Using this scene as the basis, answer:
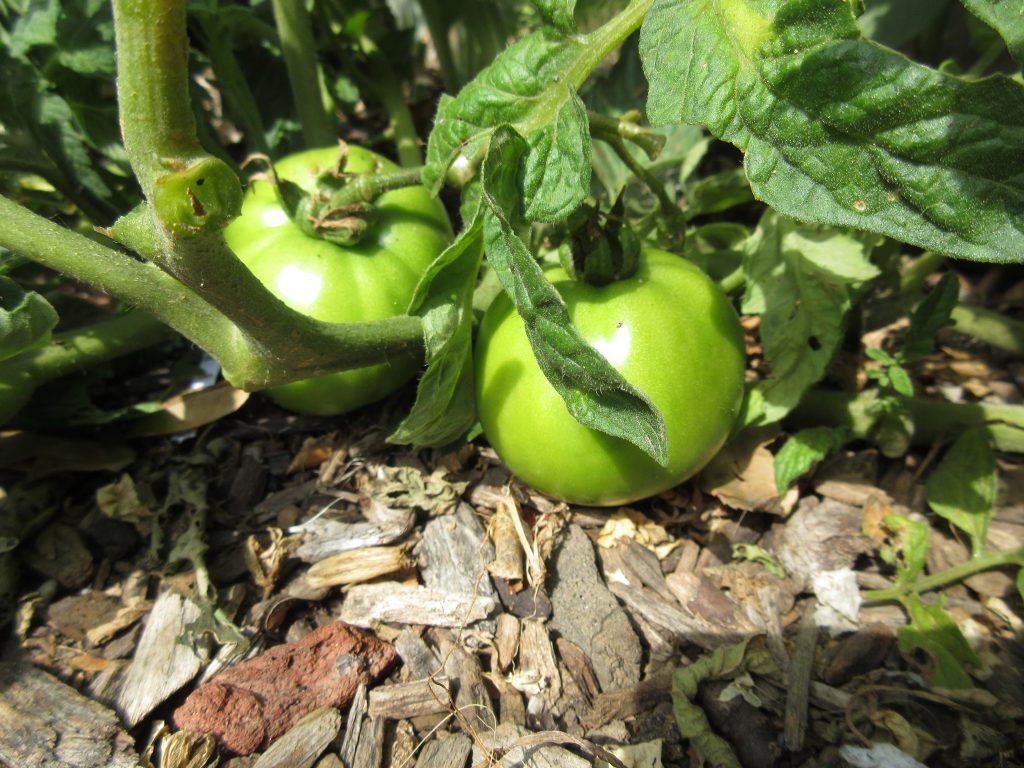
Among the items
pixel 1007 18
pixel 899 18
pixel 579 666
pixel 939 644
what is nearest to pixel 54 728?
Result: pixel 579 666

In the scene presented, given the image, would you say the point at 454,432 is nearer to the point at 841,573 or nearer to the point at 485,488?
the point at 485,488

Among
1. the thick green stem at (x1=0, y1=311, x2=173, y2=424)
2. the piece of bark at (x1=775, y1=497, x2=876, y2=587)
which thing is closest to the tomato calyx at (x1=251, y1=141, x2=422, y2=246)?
the thick green stem at (x1=0, y1=311, x2=173, y2=424)

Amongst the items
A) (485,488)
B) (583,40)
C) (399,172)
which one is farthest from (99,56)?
(485,488)

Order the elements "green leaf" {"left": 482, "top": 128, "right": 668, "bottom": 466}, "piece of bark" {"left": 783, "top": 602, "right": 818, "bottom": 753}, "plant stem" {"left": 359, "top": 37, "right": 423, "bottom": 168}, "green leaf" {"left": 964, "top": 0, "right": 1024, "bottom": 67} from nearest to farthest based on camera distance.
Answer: "green leaf" {"left": 964, "top": 0, "right": 1024, "bottom": 67}
"green leaf" {"left": 482, "top": 128, "right": 668, "bottom": 466}
"piece of bark" {"left": 783, "top": 602, "right": 818, "bottom": 753}
"plant stem" {"left": 359, "top": 37, "right": 423, "bottom": 168}

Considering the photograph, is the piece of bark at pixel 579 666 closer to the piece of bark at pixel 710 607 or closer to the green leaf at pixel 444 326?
the piece of bark at pixel 710 607

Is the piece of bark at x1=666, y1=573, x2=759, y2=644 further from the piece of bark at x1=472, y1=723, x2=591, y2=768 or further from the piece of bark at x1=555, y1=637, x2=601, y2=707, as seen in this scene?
the piece of bark at x1=472, y1=723, x2=591, y2=768
